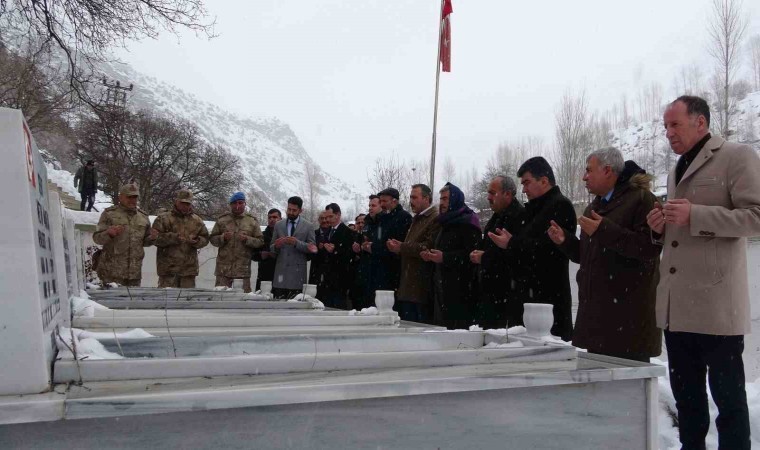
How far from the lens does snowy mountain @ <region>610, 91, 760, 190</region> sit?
5730 centimetres

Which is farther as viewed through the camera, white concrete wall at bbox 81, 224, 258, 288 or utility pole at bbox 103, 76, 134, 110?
white concrete wall at bbox 81, 224, 258, 288

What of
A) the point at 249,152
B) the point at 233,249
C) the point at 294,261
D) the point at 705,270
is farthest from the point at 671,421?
the point at 249,152

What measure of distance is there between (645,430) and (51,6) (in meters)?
9.27

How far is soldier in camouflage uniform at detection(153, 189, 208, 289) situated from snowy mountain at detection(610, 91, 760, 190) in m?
51.7

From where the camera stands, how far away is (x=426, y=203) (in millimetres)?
6383

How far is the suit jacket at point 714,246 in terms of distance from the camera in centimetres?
288

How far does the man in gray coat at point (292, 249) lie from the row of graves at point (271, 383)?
5834 millimetres

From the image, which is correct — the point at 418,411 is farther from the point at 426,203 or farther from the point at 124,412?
the point at 426,203

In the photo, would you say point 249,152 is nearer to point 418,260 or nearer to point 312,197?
point 312,197

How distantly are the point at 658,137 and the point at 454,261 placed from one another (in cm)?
7301

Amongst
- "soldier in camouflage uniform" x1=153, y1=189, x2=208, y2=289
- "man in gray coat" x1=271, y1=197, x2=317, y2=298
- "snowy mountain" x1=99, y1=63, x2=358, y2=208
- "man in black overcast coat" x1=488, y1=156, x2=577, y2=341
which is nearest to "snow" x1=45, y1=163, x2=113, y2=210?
"soldier in camouflage uniform" x1=153, y1=189, x2=208, y2=289

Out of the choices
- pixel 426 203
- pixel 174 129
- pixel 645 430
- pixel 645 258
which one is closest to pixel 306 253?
pixel 426 203

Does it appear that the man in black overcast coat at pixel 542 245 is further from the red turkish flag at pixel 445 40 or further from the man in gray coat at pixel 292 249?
the red turkish flag at pixel 445 40

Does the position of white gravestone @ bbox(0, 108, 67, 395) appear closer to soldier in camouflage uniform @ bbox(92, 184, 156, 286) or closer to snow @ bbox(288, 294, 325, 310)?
snow @ bbox(288, 294, 325, 310)
